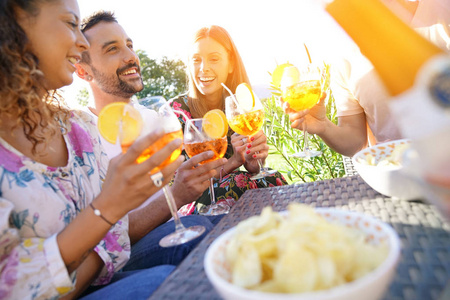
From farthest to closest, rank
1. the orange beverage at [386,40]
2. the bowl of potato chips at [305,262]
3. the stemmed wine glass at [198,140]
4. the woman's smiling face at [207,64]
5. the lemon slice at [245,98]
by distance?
the woman's smiling face at [207,64]
the lemon slice at [245,98]
the stemmed wine glass at [198,140]
the orange beverage at [386,40]
the bowl of potato chips at [305,262]

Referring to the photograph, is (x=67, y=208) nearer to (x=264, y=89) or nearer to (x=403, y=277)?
(x=403, y=277)

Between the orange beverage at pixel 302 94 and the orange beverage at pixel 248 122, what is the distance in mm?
231

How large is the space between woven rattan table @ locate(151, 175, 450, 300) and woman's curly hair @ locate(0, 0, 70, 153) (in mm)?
992

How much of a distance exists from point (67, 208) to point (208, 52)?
2.27m

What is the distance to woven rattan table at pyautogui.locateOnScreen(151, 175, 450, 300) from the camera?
2.35ft

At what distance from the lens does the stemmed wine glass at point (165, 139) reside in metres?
1.24

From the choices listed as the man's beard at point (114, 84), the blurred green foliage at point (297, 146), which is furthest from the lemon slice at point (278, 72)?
the man's beard at point (114, 84)

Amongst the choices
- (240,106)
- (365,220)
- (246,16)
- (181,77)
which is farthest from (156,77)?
(365,220)

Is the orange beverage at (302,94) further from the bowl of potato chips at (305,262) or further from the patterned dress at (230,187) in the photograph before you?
the bowl of potato chips at (305,262)

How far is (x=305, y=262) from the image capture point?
56 centimetres

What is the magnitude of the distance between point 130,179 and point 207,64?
233 cm

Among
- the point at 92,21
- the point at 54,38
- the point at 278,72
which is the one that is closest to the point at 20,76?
the point at 54,38

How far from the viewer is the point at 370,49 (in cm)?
96

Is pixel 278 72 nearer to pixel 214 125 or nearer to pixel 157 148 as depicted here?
pixel 214 125
